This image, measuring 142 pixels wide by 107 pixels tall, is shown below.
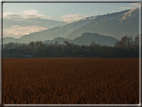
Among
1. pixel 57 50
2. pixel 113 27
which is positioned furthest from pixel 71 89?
pixel 57 50

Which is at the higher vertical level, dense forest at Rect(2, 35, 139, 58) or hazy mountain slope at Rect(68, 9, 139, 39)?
A: hazy mountain slope at Rect(68, 9, 139, 39)

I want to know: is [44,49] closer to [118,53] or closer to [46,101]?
[118,53]

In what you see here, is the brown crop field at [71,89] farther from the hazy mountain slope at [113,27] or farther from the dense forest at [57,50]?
the dense forest at [57,50]

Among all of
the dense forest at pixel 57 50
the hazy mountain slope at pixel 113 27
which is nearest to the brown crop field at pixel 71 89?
the hazy mountain slope at pixel 113 27

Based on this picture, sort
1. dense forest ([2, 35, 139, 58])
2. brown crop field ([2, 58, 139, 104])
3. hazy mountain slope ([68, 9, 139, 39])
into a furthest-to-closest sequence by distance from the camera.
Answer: dense forest ([2, 35, 139, 58])
hazy mountain slope ([68, 9, 139, 39])
brown crop field ([2, 58, 139, 104])

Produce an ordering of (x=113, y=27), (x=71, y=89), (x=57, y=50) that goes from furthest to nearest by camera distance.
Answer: (x=57, y=50) → (x=113, y=27) → (x=71, y=89)

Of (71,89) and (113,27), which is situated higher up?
(113,27)

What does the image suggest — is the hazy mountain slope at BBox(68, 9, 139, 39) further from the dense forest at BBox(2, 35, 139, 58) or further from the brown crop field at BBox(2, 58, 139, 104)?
the brown crop field at BBox(2, 58, 139, 104)

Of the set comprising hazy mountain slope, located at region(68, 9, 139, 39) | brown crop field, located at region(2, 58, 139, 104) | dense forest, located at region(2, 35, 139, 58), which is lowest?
brown crop field, located at region(2, 58, 139, 104)

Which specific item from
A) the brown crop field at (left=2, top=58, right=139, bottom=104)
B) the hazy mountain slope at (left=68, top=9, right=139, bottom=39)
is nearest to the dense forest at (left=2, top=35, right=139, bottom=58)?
the hazy mountain slope at (left=68, top=9, right=139, bottom=39)

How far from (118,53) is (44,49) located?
19.8 m

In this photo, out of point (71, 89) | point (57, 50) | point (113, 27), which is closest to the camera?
point (71, 89)

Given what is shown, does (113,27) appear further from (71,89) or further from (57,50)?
(71,89)

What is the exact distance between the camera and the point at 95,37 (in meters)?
49.7
